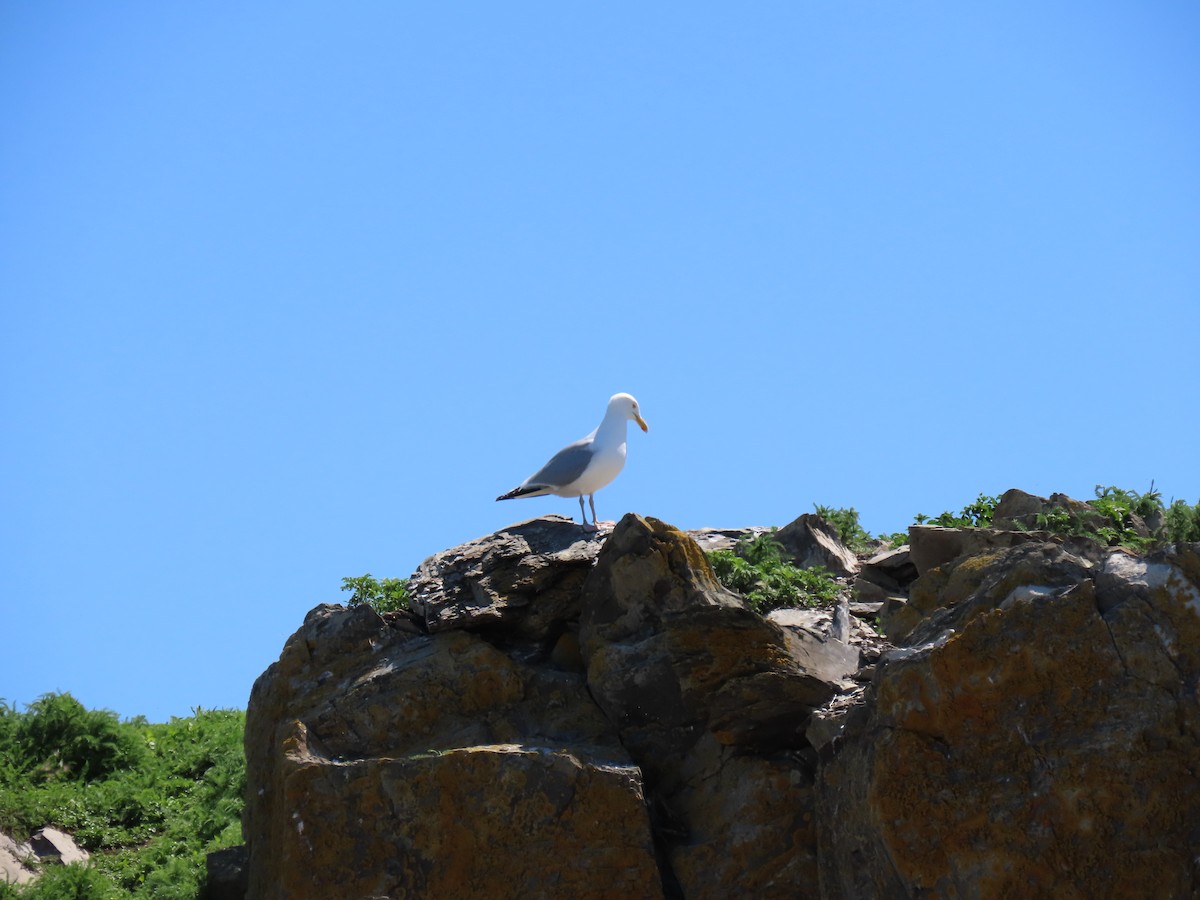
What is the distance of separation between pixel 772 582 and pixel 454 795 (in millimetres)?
4433

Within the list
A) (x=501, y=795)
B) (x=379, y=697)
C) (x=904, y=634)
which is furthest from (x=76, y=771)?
(x=904, y=634)

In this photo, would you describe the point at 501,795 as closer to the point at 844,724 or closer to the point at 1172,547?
the point at 844,724

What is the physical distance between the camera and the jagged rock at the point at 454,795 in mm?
10680

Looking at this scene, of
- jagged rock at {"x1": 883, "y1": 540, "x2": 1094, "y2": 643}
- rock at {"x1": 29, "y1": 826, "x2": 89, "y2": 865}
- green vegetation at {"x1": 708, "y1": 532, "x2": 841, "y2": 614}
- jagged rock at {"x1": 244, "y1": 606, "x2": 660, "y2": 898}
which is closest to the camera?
jagged rock at {"x1": 883, "y1": 540, "x2": 1094, "y2": 643}

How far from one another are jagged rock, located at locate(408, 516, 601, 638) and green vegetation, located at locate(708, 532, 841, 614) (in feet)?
4.90

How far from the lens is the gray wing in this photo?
49.1 ft

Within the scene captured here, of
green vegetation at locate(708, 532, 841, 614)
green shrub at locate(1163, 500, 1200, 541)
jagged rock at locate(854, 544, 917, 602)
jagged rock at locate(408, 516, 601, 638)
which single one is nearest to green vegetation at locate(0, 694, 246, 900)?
jagged rock at locate(408, 516, 601, 638)

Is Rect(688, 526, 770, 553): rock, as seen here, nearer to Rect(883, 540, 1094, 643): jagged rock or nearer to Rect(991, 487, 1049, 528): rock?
Rect(991, 487, 1049, 528): rock

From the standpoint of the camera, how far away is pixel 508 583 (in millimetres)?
12953

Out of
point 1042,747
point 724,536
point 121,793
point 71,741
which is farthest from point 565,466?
point 71,741

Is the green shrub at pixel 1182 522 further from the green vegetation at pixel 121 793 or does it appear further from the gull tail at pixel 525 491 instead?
the green vegetation at pixel 121 793

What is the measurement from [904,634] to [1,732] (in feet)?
44.9

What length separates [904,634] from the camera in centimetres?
1192

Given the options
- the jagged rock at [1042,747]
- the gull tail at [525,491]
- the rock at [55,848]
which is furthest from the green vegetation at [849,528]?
the rock at [55,848]
